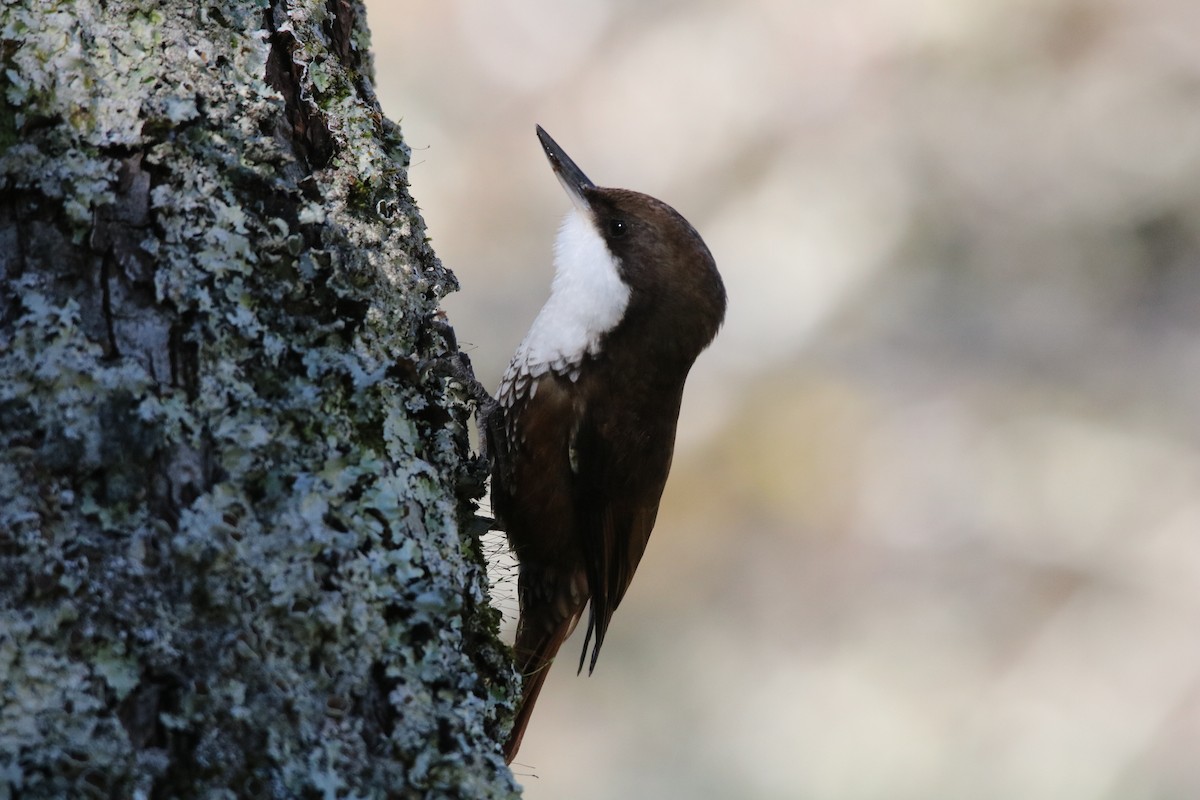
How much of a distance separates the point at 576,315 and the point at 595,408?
23cm

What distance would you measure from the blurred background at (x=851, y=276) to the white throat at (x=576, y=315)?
2225 mm

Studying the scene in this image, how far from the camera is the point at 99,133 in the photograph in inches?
59.1

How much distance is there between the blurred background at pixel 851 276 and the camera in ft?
16.6

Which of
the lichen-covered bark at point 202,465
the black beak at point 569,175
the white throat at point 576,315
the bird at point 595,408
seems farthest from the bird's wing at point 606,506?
the lichen-covered bark at point 202,465

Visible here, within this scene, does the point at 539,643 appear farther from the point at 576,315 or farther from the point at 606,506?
the point at 576,315

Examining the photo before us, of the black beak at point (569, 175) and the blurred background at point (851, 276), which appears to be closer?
the black beak at point (569, 175)

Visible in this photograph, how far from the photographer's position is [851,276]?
17.4 ft

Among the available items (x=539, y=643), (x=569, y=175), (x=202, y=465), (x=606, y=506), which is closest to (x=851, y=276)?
(x=569, y=175)

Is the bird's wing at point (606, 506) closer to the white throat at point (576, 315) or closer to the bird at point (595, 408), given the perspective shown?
the bird at point (595, 408)

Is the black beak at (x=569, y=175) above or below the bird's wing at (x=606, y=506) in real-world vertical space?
above

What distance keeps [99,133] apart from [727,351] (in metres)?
3.95

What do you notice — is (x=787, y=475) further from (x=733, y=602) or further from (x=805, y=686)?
(x=805, y=686)

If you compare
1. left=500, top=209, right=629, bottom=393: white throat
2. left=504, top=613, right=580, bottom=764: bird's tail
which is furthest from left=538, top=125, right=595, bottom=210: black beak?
left=504, top=613, right=580, bottom=764: bird's tail

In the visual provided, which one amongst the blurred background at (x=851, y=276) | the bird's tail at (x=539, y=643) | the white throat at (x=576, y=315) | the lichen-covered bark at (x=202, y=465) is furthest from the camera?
the blurred background at (x=851, y=276)
